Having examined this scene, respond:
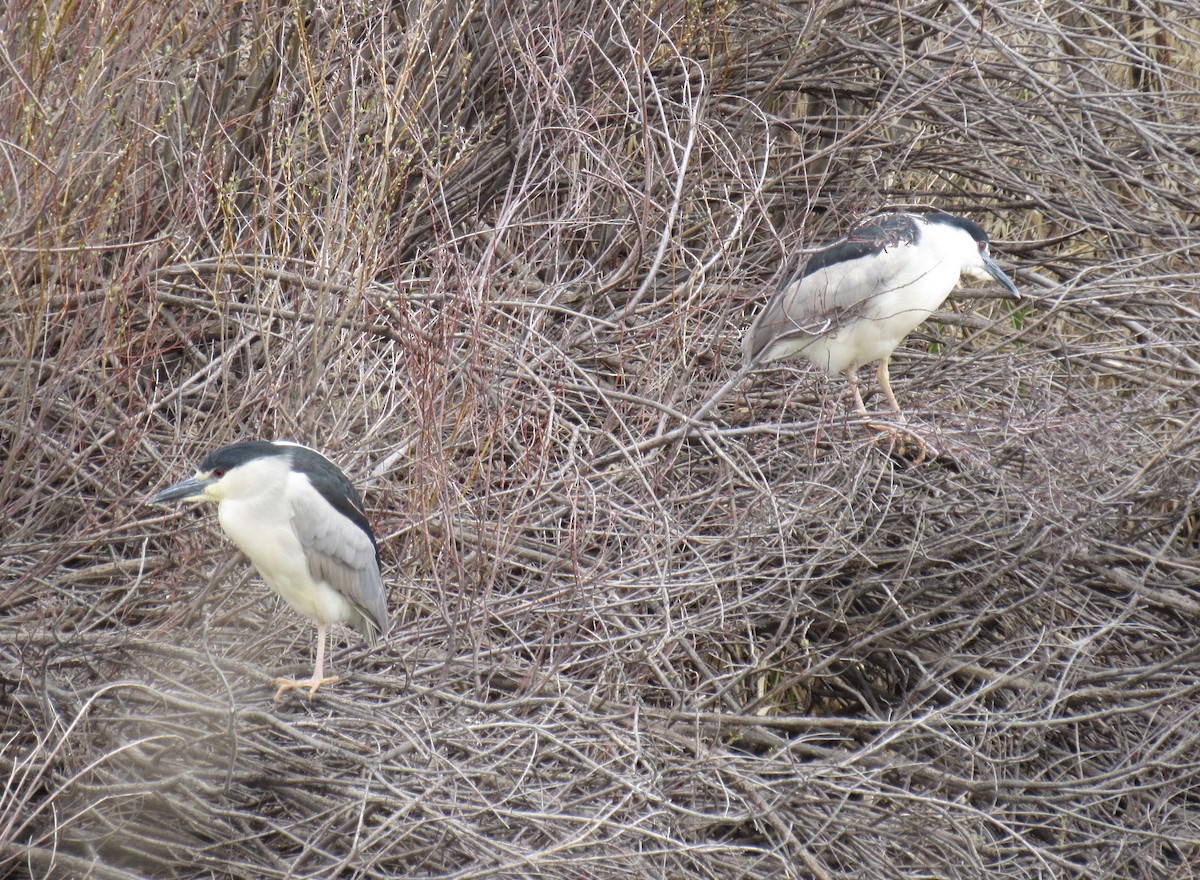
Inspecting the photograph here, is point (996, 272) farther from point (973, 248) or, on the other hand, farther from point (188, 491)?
point (188, 491)

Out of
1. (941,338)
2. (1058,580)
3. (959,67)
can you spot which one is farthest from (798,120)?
(1058,580)

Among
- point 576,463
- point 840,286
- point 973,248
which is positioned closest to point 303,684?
point 576,463

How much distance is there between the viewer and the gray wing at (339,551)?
3.61m

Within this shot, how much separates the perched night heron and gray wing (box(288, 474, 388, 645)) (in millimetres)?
1744

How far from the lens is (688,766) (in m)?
3.78

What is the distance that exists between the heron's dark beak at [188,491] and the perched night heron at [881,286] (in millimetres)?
2163

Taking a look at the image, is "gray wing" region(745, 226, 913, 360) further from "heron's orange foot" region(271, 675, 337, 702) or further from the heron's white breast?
"heron's orange foot" region(271, 675, 337, 702)

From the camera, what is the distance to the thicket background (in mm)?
3498

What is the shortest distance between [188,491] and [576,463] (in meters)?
1.16

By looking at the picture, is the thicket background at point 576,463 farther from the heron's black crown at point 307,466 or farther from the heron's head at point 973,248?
the heron's head at point 973,248

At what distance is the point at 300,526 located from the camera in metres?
3.65

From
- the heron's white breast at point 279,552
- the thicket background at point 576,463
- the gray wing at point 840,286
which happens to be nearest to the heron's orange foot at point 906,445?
the thicket background at point 576,463

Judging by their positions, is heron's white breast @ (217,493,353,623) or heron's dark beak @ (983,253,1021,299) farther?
heron's dark beak @ (983,253,1021,299)

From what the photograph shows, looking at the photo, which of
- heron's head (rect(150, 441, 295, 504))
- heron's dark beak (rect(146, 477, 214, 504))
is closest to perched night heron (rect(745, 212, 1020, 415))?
heron's head (rect(150, 441, 295, 504))
